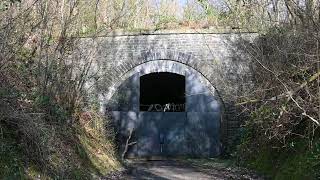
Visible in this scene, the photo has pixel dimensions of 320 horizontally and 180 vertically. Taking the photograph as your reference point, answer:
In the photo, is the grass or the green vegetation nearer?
the grass

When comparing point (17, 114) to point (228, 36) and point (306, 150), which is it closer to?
point (306, 150)

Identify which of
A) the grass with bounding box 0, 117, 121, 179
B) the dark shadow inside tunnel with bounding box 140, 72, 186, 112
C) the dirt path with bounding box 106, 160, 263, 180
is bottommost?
the dirt path with bounding box 106, 160, 263, 180

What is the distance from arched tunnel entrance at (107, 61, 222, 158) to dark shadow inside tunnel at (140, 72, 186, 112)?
368 cm

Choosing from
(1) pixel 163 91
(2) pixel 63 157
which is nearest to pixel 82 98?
(2) pixel 63 157

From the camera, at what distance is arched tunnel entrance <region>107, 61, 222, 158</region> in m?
17.1

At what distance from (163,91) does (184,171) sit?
1077cm

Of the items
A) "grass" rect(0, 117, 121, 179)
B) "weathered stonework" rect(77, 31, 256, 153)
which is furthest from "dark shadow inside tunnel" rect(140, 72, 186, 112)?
"grass" rect(0, 117, 121, 179)

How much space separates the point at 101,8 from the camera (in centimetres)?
1602

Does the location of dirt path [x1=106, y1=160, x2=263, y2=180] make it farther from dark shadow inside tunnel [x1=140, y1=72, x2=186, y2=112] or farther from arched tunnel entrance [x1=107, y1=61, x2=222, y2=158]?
dark shadow inside tunnel [x1=140, y1=72, x2=186, y2=112]

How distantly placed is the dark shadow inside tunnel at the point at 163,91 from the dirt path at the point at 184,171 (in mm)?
6235

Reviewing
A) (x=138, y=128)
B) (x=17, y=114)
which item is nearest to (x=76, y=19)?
(x=17, y=114)

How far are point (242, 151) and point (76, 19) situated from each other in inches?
254

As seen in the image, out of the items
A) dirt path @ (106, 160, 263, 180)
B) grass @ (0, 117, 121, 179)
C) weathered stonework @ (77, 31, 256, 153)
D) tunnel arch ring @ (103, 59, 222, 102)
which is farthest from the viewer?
tunnel arch ring @ (103, 59, 222, 102)

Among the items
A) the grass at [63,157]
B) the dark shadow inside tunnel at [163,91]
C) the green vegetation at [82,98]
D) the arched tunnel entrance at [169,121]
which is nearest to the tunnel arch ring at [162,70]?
the arched tunnel entrance at [169,121]
